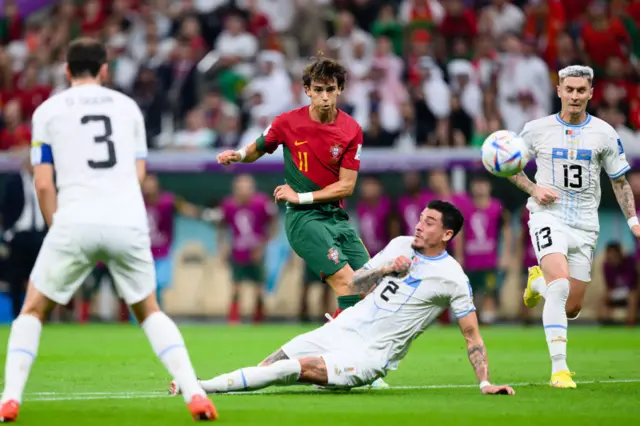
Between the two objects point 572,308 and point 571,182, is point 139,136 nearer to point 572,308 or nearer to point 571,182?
point 571,182

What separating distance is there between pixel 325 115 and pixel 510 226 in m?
10.4

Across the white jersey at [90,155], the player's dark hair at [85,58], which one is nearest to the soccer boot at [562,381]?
the white jersey at [90,155]

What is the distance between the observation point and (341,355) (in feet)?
27.5

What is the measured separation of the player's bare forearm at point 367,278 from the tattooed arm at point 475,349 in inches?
27.0

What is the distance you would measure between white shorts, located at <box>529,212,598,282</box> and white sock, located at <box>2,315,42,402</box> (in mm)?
4654

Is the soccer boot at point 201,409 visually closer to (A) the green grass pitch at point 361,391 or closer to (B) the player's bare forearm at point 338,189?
(A) the green grass pitch at point 361,391

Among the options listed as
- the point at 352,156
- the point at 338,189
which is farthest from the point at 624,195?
the point at 338,189

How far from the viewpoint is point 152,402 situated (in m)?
8.09

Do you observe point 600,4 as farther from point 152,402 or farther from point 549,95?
point 152,402

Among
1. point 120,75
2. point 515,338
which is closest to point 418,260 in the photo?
point 515,338

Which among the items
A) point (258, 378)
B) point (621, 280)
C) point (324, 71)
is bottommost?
point (621, 280)

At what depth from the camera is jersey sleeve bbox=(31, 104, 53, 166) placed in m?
6.99

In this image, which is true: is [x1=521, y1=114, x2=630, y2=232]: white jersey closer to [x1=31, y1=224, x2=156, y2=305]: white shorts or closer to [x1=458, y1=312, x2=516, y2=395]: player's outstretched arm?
[x1=458, y1=312, x2=516, y2=395]: player's outstretched arm

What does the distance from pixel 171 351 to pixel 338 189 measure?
3.17 metres
